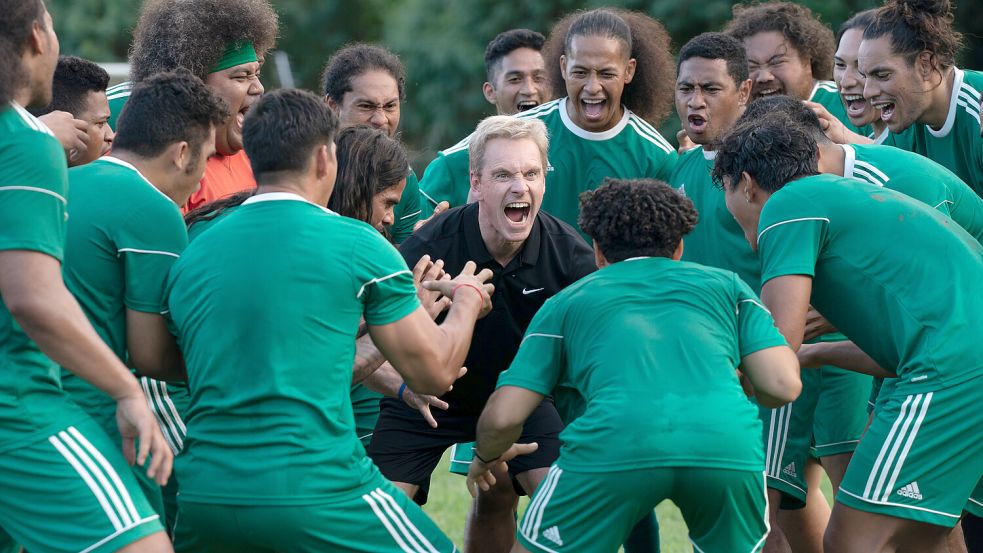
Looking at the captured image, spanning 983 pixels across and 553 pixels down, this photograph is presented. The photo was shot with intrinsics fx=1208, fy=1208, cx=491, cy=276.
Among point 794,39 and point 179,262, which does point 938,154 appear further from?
point 179,262

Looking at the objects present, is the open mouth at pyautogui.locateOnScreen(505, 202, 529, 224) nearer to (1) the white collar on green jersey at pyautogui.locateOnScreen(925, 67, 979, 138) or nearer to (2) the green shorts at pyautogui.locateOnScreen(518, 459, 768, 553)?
(2) the green shorts at pyautogui.locateOnScreen(518, 459, 768, 553)

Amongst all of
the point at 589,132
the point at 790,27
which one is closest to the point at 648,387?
the point at 589,132

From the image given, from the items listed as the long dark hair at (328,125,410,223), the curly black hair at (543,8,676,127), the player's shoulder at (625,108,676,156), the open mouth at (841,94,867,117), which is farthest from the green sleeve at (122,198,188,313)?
the open mouth at (841,94,867,117)

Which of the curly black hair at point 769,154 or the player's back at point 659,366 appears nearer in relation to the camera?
the player's back at point 659,366

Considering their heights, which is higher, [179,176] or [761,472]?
[179,176]

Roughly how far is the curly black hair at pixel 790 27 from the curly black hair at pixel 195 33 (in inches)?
118

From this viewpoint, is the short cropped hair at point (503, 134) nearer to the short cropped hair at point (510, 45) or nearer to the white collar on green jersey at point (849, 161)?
the white collar on green jersey at point (849, 161)

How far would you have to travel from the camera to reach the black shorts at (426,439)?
532 centimetres

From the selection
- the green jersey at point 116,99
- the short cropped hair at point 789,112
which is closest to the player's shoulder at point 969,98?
the short cropped hair at point 789,112

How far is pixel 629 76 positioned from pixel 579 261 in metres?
1.92

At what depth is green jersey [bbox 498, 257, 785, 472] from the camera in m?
3.90

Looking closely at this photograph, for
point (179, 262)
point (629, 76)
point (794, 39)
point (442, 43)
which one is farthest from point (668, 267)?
point (442, 43)

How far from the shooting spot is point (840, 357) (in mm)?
5141

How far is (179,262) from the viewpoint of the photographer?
3.91m
